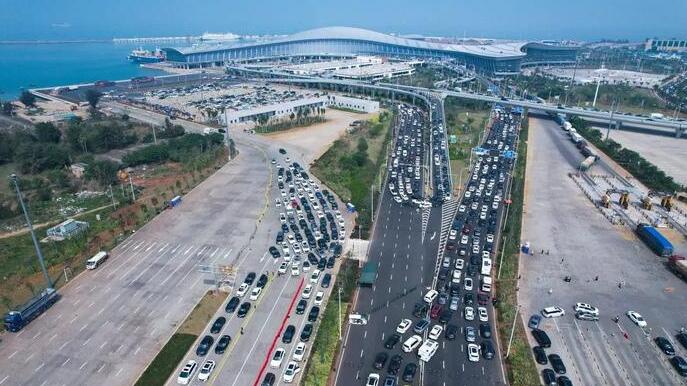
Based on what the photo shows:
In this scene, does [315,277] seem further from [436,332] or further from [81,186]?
[81,186]

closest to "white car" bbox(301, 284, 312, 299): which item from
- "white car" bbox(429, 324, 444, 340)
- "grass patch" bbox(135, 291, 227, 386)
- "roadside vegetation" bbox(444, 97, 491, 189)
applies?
"grass patch" bbox(135, 291, 227, 386)

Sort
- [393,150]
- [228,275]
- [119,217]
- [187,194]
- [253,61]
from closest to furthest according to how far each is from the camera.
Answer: [228,275]
[119,217]
[187,194]
[393,150]
[253,61]

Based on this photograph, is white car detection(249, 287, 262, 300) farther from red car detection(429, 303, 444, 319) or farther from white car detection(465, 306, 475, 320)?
white car detection(465, 306, 475, 320)

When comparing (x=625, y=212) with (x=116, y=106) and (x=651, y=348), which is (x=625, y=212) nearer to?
(x=651, y=348)

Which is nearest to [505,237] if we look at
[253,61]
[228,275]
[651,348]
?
[651,348]

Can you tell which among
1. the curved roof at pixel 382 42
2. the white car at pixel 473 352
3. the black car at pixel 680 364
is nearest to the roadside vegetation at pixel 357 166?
the white car at pixel 473 352

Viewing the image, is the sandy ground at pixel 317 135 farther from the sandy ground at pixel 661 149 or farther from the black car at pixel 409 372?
the sandy ground at pixel 661 149
